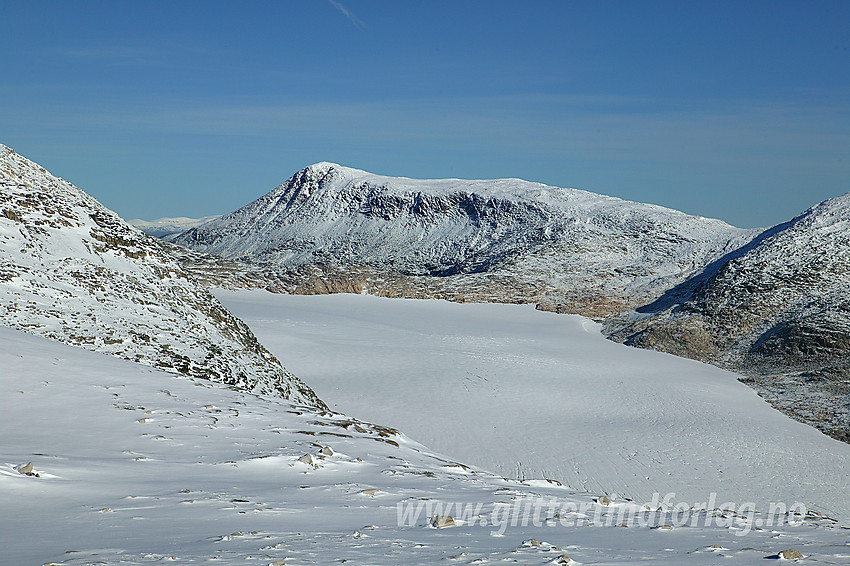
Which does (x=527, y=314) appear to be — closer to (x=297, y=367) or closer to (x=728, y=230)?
(x=297, y=367)

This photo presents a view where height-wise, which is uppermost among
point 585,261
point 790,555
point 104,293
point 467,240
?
point 467,240

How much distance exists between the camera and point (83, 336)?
13719 mm

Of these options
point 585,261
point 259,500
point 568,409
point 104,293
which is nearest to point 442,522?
point 259,500

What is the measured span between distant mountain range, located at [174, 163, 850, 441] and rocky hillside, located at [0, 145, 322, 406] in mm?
20569

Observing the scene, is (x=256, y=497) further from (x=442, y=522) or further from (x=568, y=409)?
(x=568, y=409)

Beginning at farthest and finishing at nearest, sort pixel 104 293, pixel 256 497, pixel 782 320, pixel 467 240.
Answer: pixel 467 240 < pixel 782 320 < pixel 104 293 < pixel 256 497

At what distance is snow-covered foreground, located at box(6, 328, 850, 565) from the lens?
4867 mm

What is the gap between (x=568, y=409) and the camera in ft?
74.5

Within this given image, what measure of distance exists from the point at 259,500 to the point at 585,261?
206 feet

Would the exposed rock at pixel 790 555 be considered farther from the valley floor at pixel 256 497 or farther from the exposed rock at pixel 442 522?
the exposed rock at pixel 442 522

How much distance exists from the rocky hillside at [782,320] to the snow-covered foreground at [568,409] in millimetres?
2189

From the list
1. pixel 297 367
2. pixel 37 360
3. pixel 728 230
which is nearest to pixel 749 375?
pixel 297 367

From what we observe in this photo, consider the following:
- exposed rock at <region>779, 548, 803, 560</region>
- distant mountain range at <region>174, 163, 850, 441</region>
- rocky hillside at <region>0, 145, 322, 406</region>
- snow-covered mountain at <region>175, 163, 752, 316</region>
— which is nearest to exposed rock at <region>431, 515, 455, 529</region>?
exposed rock at <region>779, 548, 803, 560</region>

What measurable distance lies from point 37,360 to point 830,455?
21638 millimetres
